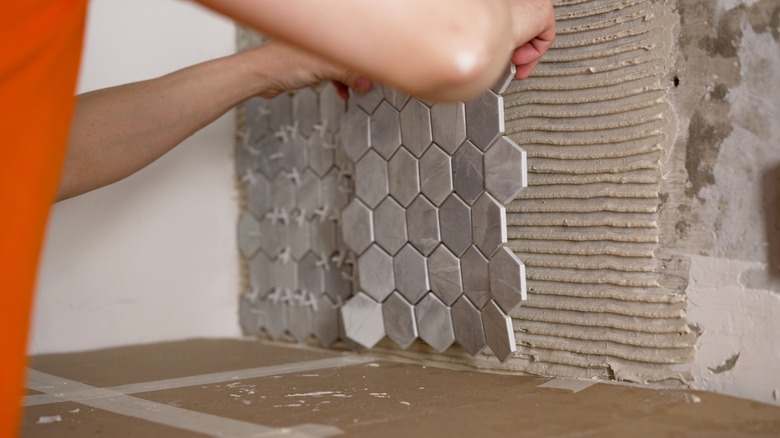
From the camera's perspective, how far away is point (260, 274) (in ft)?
5.74

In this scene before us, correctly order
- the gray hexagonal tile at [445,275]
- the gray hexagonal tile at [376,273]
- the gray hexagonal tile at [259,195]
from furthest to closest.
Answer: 1. the gray hexagonal tile at [259,195]
2. the gray hexagonal tile at [376,273]
3. the gray hexagonal tile at [445,275]

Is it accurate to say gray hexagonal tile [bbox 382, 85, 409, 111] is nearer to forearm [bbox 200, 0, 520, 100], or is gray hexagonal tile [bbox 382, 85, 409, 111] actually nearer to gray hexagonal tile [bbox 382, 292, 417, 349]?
gray hexagonal tile [bbox 382, 292, 417, 349]

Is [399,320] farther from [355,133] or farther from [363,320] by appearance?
[355,133]

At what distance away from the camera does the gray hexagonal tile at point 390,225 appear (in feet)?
4.47

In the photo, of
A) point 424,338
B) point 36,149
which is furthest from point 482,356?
point 36,149

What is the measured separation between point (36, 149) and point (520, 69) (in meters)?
0.66

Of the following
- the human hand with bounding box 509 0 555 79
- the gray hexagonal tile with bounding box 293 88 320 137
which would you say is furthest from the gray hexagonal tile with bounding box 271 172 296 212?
the human hand with bounding box 509 0 555 79

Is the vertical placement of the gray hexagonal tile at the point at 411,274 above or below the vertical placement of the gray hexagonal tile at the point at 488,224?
below

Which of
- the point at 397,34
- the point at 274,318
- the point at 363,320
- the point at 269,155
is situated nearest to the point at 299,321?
the point at 274,318

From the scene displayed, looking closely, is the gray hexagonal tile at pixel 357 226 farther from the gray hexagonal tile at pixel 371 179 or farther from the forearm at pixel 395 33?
the forearm at pixel 395 33

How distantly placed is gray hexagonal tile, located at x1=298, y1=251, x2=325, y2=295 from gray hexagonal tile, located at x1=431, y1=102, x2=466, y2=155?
433mm

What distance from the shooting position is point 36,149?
0.79m

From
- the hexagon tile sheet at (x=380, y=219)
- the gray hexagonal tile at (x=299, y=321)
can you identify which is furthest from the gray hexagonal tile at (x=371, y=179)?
the gray hexagonal tile at (x=299, y=321)

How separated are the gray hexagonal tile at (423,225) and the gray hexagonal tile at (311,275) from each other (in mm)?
311
